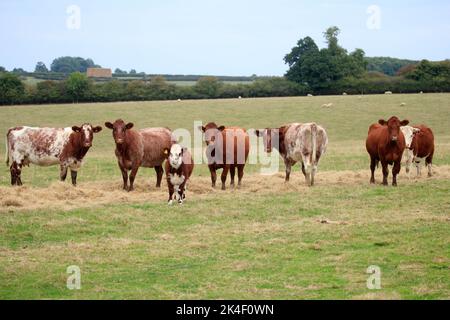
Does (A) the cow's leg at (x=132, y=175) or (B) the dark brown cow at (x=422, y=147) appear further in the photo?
(B) the dark brown cow at (x=422, y=147)

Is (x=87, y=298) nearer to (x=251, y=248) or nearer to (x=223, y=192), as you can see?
(x=251, y=248)

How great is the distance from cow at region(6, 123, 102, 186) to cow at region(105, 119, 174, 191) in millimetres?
871

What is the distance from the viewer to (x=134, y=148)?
17.8 meters

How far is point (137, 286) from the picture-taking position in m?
8.91

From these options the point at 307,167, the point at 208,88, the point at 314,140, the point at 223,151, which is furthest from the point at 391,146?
the point at 208,88

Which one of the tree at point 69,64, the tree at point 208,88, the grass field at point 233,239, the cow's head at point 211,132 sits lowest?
the grass field at point 233,239

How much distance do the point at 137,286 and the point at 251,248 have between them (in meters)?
2.50

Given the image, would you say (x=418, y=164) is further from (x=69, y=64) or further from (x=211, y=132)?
(x=69, y=64)

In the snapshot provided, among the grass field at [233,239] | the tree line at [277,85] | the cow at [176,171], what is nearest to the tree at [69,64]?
the tree line at [277,85]

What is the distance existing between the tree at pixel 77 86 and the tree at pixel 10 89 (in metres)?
3.97

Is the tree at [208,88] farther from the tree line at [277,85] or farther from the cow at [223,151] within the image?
the cow at [223,151]

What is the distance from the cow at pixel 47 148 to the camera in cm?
1795

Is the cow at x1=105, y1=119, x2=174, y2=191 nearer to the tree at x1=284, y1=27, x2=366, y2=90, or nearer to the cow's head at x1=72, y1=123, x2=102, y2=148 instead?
the cow's head at x1=72, y1=123, x2=102, y2=148

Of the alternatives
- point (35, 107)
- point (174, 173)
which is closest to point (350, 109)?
point (35, 107)
